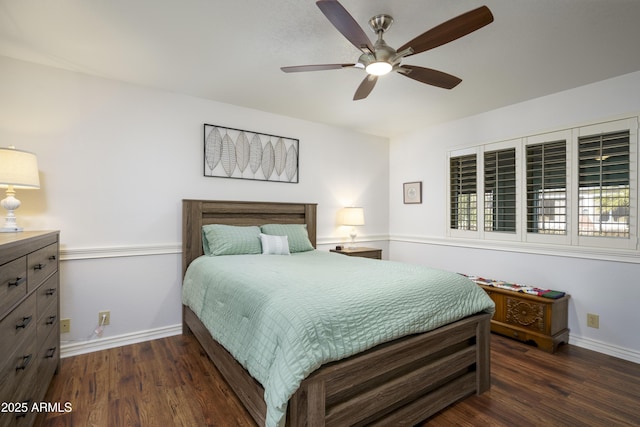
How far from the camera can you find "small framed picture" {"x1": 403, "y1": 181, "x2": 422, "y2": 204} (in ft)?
14.5

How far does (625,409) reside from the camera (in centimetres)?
194

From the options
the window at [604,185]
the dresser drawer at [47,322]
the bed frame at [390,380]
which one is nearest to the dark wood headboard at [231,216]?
the bed frame at [390,380]

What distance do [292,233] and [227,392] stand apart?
1725 millimetres

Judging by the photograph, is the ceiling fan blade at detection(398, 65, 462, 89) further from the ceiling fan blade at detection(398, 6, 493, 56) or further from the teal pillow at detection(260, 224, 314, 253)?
the teal pillow at detection(260, 224, 314, 253)

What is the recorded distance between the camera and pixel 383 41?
187cm

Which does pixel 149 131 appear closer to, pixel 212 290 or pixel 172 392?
pixel 212 290

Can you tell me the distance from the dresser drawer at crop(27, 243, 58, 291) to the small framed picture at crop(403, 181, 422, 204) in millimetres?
4049

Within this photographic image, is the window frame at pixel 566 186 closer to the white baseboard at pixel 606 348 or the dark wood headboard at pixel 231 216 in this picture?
the white baseboard at pixel 606 348

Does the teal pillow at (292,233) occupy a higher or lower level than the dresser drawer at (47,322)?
higher

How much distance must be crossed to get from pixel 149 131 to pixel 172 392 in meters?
2.32

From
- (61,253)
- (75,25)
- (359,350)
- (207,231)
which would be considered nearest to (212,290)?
(207,231)

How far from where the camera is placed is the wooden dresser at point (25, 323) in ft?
4.11

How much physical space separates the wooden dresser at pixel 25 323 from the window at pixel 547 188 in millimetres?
4083

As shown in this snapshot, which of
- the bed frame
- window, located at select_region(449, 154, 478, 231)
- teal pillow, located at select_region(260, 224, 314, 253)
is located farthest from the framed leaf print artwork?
window, located at select_region(449, 154, 478, 231)
